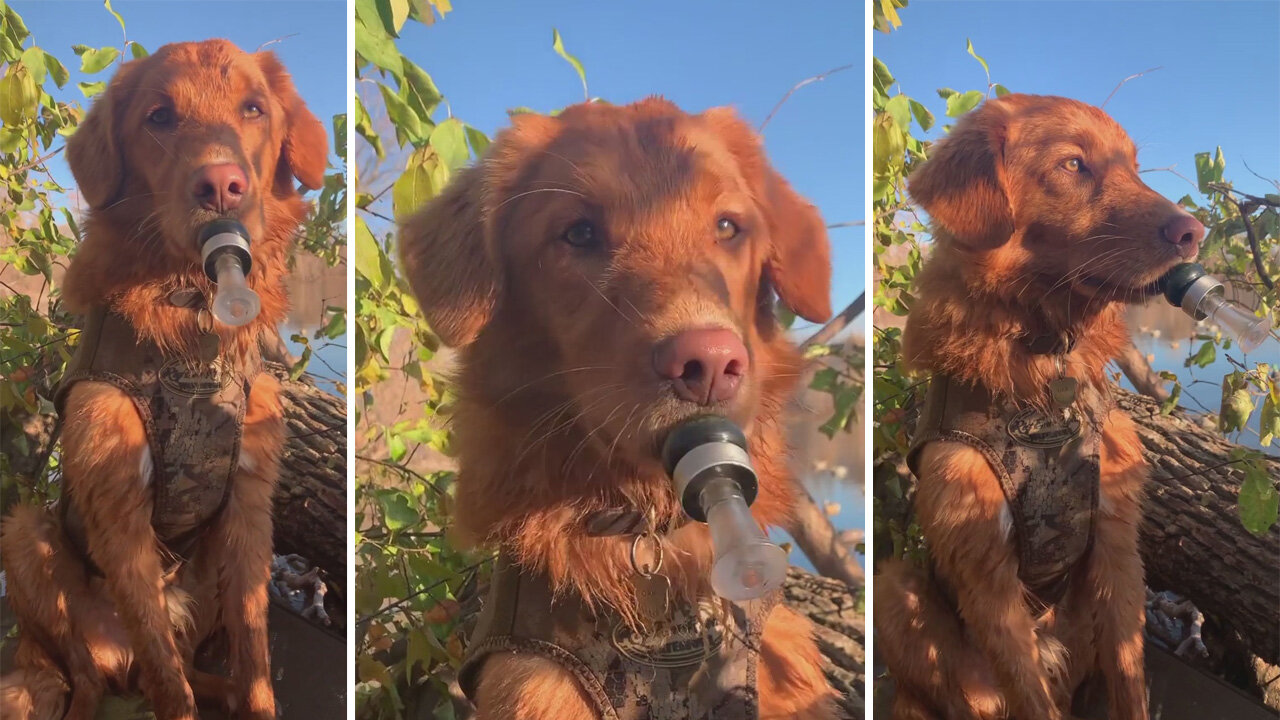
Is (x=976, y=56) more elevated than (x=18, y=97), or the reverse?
(x=976, y=56)

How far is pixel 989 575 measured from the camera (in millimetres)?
1677

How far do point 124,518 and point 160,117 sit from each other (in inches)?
24.3

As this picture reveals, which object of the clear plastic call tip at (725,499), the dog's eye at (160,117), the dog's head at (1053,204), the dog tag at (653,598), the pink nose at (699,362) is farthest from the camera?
the dog's head at (1053,204)

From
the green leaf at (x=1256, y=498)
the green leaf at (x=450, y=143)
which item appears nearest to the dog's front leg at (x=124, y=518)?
the green leaf at (x=450, y=143)

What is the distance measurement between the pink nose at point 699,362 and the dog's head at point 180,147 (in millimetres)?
714

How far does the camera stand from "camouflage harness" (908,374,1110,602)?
1.67 m

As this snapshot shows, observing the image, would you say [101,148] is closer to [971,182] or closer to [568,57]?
[568,57]

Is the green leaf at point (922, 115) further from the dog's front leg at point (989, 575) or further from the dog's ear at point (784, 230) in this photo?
the dog's front leg at point (989, 575)

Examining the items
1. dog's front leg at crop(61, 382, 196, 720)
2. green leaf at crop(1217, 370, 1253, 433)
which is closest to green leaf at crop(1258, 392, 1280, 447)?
green leaf at crop(1217, 370, 1253, 433)

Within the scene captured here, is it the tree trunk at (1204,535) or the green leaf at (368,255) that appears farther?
the tree trunk at (1204,535)

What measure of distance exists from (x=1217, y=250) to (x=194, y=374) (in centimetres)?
174

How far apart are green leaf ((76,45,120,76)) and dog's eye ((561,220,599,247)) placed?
0.79 m

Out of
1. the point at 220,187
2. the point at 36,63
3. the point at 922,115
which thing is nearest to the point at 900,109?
the point at 922,115

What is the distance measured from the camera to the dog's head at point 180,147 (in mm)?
1518
